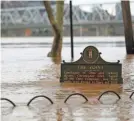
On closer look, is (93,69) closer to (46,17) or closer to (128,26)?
(128,26)

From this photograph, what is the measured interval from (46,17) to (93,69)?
7585cm

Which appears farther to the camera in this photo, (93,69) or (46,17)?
(46,17)

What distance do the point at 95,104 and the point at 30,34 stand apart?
78.7 metres

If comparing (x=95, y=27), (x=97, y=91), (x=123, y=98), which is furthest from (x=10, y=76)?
(x=95, y=27)

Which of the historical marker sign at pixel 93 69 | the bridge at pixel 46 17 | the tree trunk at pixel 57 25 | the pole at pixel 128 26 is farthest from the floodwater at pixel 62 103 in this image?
the bridge at pixel 46 17

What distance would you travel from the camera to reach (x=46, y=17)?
87.9m

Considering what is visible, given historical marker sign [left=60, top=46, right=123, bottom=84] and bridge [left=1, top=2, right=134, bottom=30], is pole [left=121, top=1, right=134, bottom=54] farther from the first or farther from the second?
bridge [left=1, top=2, right=134, bottom=30]

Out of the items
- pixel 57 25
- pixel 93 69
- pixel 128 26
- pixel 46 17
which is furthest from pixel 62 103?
pixel 46 17

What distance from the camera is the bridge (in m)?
76.9

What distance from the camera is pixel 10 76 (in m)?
15.5

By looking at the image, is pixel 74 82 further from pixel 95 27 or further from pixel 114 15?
pixel 95 27

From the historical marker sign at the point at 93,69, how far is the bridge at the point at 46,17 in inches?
2253

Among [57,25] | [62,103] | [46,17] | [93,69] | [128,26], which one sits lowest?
[62,103]

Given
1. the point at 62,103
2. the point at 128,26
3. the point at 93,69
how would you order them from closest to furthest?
the point at 62,103 < the point at 93,69 < the point at 128,26
